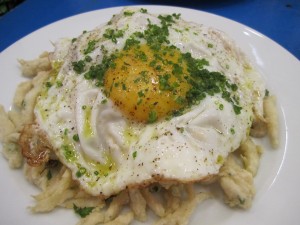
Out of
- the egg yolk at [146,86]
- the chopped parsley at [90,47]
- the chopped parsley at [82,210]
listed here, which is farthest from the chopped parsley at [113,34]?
the chopped parsley at [82,210]

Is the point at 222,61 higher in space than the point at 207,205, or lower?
higher

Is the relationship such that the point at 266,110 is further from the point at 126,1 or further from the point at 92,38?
the point at 126,1

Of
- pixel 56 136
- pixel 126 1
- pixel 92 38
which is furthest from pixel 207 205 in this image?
pixel 126 1

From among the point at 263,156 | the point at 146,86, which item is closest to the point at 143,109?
the point at 146,86

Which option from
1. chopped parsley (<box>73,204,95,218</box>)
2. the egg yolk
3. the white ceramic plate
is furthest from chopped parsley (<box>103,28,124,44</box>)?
chopped parsley (<box>73,204,95,218</box>)

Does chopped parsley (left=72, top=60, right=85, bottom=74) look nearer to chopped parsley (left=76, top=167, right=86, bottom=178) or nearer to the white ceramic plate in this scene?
the white ceramic plate

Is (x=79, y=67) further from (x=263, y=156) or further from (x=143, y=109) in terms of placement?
(x=263, y=156)

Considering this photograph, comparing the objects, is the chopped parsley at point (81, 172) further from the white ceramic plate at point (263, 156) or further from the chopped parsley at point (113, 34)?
the chopped parsley at point (113, 34)
